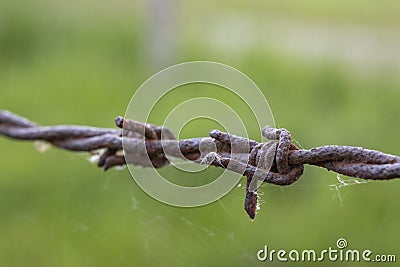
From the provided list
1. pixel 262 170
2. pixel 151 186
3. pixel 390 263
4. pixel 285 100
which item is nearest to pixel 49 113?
pixel 285 100

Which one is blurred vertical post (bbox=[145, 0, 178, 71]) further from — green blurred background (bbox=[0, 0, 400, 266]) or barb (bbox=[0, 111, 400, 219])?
barb (bbox=[0, 111, 400, 219])

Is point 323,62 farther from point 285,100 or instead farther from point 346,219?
point 346,219

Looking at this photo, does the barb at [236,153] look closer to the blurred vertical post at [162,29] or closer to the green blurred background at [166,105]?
the green blurred background at [166,105]

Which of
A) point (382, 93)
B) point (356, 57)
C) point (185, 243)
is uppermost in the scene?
point (356, 57)

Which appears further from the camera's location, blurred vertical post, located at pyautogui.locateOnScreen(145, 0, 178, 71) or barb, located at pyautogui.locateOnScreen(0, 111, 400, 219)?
blurred vertical post, located at pyautogui.locateOnScreen(145, 0, 178, 71)

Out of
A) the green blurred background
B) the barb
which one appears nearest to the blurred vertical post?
the green blurred background

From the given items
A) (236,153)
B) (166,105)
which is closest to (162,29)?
(166,105)

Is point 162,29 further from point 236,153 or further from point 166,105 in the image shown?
point 236,153
